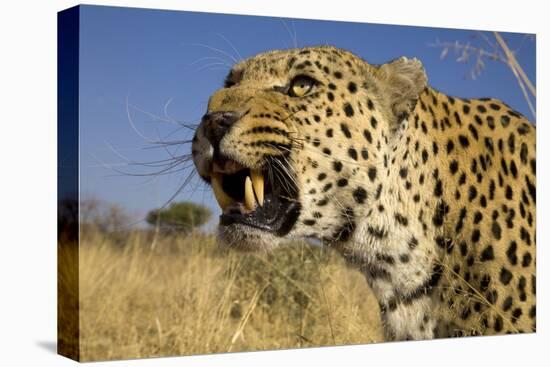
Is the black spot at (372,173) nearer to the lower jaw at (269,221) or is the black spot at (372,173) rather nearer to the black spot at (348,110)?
the black spot at (348,110)

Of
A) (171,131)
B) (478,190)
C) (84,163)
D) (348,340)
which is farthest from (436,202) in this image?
(84,163)

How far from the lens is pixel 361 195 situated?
5945mm

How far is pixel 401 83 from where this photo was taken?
242 inches

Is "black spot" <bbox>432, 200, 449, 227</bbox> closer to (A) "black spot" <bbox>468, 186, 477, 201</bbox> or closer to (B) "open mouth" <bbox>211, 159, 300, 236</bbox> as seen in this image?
(A) "black spot" <bbox>468, 186, 477, 201</bbox>

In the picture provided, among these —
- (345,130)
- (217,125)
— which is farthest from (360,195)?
(217,125)

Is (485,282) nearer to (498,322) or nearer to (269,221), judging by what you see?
(498,322)

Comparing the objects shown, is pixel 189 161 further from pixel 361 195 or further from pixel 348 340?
pixel 348 340

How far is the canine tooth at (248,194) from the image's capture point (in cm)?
570

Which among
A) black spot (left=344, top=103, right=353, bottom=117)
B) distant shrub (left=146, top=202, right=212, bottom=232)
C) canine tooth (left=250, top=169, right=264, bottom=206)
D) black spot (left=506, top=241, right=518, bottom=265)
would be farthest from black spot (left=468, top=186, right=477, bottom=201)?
distant shrub (left=146, top=202, right=212, bottom=232)

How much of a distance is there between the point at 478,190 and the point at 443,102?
58 centimetres

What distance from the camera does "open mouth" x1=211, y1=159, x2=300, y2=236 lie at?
18.7 feet

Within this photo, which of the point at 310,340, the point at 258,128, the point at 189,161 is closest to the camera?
the point at 258,128

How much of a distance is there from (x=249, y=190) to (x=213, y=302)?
127cm

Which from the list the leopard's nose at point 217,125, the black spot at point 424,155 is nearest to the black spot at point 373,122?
the black spot at point 424,155
